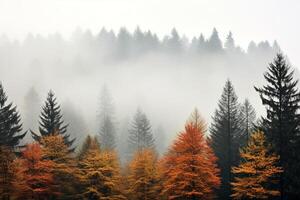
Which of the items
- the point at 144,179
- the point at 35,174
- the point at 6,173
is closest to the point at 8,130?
the point at 35,174

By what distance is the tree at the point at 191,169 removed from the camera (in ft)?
153

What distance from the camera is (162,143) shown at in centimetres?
10800

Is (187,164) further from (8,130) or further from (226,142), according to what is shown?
(8,130)

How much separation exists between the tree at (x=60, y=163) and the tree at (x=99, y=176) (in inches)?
55.0

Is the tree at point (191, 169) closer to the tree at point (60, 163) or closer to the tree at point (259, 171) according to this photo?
the tree at point (259, 171)

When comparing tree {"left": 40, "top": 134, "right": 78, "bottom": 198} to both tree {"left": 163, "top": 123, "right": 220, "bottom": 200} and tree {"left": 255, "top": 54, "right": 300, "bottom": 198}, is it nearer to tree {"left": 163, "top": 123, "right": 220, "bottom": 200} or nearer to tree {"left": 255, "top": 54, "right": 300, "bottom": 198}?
tree {"left": 163, "top": 123, "right": 220, "bottom": 200}

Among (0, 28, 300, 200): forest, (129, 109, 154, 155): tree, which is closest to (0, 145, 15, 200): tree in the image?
(0, 28, 300, 200): forest

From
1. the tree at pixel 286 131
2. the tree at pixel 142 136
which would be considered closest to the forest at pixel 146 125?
the tree at pixel 286 131

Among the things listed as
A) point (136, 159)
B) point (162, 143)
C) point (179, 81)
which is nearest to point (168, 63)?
point (179, 81)

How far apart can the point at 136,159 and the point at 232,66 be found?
449 feet

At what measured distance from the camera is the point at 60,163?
5366cm

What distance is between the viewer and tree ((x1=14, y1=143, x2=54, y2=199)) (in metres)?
49.9

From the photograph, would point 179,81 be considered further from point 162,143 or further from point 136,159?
point 136,159

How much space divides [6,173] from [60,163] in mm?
9792
